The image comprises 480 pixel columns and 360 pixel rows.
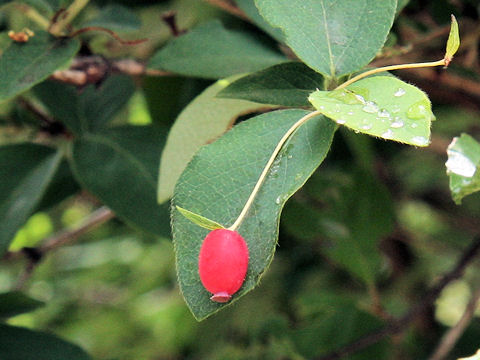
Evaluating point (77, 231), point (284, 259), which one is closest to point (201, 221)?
point (77, 231)

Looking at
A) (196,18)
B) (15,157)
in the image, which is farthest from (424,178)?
(15,157)

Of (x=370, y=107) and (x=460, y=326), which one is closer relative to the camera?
(x=370, y=107)

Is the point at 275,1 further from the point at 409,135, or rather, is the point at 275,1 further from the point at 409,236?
the point at 409,236

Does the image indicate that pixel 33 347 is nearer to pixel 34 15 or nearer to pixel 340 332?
pixel 34 15

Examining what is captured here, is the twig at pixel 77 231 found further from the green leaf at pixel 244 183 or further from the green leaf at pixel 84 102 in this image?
the green leaf at pixel 244 183

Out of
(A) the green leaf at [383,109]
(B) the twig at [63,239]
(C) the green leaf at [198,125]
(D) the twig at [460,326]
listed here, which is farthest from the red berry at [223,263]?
(B) the twig at [63,239]

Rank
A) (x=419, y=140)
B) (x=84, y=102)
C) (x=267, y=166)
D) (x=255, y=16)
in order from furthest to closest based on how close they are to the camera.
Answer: (x=84, y=102) → (x=255, y=16) → (x=267, y=166) → (x=419, y=140)

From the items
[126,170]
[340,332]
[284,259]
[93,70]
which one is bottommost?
[284,259]
